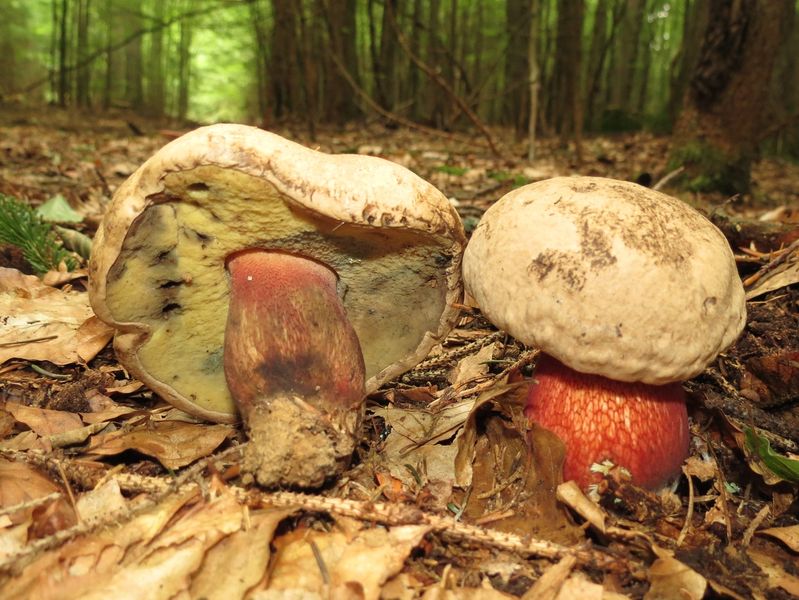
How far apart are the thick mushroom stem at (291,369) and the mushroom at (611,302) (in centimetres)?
46

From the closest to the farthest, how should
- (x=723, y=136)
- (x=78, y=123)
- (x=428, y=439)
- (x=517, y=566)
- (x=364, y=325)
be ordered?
(x=517, y=566) → (x=428, y=439) → (x=364, y=325) → (x=723, y=136) → (x=78, y=123)

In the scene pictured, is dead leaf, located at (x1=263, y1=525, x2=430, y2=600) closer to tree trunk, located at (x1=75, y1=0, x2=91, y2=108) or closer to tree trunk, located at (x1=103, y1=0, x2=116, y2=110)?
tree trunk, located at (x1=103, y1=0, x2=116, y2=110)

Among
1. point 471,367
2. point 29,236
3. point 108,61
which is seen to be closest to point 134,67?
point 108,61

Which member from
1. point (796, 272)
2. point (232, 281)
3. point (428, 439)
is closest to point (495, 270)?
point (428, 439)

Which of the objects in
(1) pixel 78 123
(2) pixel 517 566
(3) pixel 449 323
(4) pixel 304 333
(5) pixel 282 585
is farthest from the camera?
(1) pixel 78 123

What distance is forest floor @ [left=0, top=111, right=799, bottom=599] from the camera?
1.27 m

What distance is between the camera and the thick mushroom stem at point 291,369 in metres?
1.50

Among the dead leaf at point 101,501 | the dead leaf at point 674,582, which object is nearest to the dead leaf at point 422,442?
the dead leaf at point 674,582

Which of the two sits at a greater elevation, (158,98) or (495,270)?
(158,98)

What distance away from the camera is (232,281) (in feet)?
6.06

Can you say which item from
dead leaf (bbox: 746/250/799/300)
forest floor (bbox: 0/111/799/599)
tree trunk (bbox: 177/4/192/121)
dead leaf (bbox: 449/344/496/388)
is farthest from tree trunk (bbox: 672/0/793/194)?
tree trunk (bbox: 177/4/192/121)

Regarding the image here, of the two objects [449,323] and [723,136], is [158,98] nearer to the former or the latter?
[723,136]

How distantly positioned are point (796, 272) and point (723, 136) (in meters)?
3.27

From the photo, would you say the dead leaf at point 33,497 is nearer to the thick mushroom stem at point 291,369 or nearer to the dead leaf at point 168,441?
the dead leaf at point 168,441
